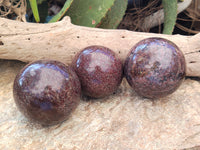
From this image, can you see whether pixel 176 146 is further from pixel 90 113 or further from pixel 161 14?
pixel 161 14

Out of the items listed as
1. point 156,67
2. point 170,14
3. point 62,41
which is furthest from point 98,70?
point 170,14

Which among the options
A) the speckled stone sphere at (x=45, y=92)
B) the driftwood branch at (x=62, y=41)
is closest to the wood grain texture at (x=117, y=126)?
the speckled stone sphere at (x=45, y=92)

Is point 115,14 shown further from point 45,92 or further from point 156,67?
point 45,92

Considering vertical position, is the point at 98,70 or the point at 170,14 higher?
the point at 170,14

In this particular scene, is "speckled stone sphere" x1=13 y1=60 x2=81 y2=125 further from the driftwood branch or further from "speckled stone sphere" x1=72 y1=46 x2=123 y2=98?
the driftwood branch

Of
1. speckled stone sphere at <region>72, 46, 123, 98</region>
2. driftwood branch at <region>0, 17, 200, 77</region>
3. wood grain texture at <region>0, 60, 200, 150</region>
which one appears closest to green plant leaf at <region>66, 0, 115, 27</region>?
driftwood branch at <region>0, 17, 200, 77</region>
